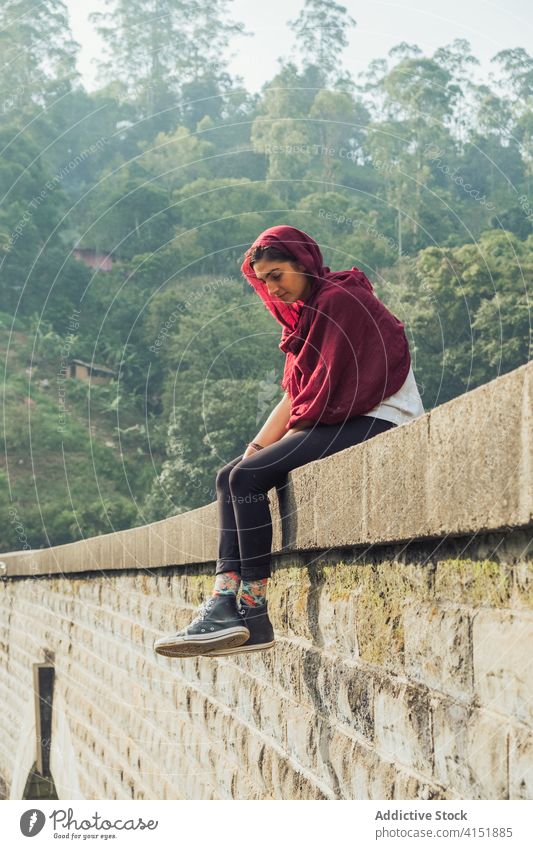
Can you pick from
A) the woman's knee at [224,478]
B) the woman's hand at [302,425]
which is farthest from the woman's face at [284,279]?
the woman's knee at [224,478]

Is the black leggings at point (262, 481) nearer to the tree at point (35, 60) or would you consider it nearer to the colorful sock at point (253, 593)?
the colorful sock at point (253, 593)

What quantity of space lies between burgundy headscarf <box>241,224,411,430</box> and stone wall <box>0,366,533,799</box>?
298 millimetres

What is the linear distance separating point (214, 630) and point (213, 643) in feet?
0.15

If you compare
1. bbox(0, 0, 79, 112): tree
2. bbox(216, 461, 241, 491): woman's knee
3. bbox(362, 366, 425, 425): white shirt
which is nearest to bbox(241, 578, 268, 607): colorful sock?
bbox(216, 461, 241, 491): woman's knee

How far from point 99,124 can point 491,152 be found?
1000 inches

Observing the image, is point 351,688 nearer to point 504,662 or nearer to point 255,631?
point 255,631

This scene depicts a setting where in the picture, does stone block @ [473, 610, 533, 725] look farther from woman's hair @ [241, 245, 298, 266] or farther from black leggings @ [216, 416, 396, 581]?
woman's hair @ [241, 245, 298, 266]

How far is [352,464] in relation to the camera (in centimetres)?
300

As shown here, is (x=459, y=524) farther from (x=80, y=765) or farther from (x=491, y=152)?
(x=491, y=152)

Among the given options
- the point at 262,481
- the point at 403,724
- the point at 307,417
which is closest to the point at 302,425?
the point at 307,417

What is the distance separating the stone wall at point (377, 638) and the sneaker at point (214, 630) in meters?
0.21

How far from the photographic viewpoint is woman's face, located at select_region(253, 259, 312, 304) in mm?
3855

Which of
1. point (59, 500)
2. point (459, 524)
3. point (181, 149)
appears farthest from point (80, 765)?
point (59, 500)

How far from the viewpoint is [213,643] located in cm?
360
